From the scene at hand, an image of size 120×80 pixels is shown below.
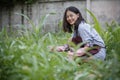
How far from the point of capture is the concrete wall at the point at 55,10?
36.4ft

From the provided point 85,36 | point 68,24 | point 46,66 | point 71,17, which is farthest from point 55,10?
point 46,66

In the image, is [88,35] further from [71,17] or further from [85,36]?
[71,17]

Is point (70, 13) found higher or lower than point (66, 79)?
higher

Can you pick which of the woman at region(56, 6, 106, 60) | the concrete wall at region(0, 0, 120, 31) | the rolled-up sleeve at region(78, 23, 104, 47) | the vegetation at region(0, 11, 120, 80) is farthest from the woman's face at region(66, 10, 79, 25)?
the concrete wall at region(0, 0, 120, 31)

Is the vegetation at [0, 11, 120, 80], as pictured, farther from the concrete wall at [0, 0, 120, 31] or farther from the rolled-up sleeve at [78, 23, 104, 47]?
the concrete wall at [0, 0, 120, 31]

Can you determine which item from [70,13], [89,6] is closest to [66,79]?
[70,13]

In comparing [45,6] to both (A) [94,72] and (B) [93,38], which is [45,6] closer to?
(B) [93,38]

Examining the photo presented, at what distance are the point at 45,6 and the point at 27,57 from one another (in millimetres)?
9357

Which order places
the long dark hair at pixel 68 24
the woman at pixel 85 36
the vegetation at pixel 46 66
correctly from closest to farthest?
the vegetation at pixel 46 66 < the woman at pixel 85 36 < the long dark hair at pixel 68 24

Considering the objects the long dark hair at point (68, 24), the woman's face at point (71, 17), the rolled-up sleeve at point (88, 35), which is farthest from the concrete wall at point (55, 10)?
the rolled-up sleeve at point (88, 35)

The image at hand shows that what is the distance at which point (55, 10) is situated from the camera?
11.4 m

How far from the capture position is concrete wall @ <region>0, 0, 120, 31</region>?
36.4 ft

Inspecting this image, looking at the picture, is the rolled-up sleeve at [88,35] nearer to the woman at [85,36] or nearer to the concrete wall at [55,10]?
the woman at [85,36]

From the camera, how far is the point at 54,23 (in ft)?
37.5
